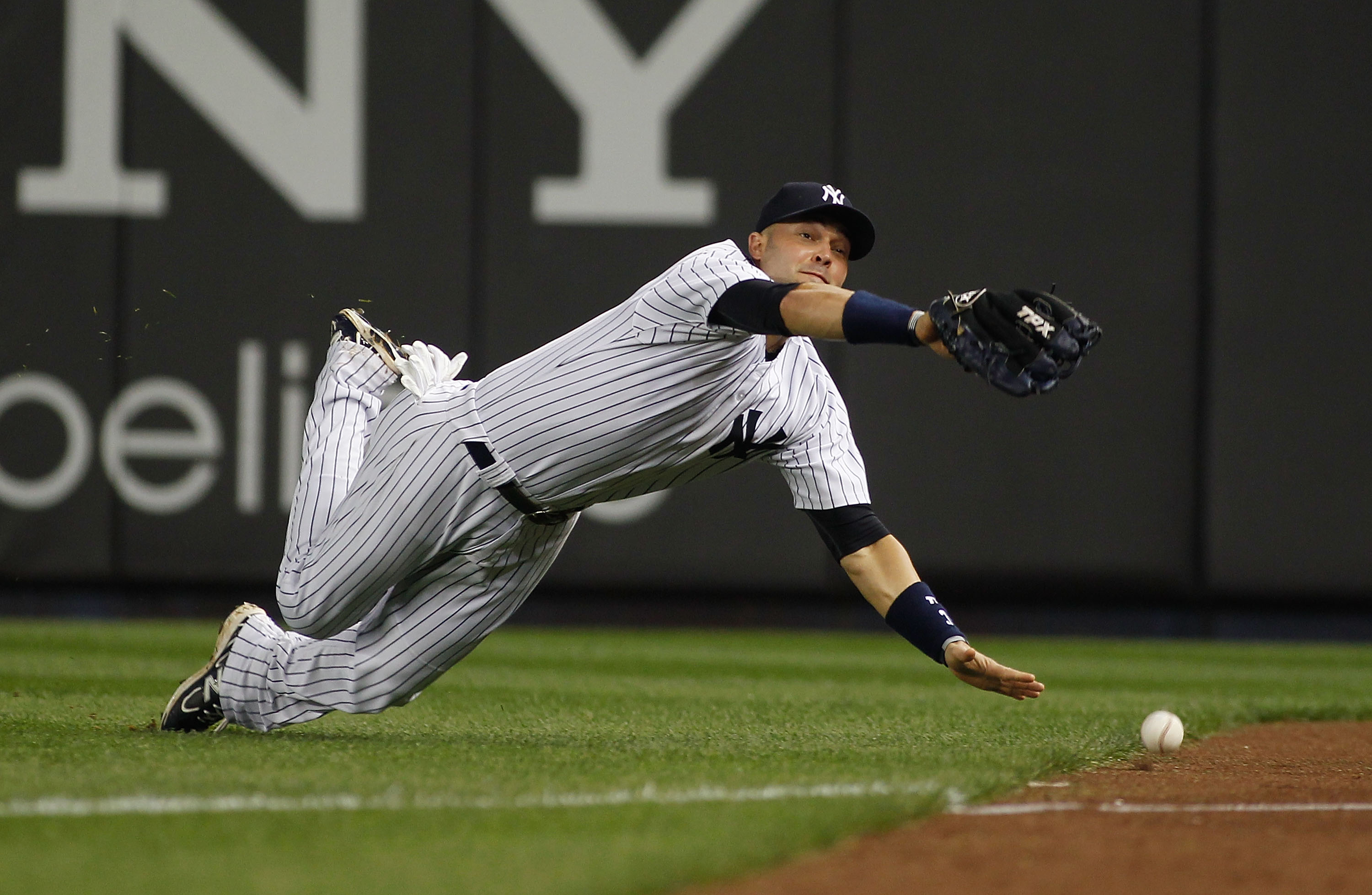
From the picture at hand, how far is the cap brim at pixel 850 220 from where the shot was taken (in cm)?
297

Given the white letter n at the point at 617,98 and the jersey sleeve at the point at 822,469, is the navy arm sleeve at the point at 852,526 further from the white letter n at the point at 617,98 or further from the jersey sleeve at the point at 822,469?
the white letter n at the point at 617,98

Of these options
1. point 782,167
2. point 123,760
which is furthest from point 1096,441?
point 123,760

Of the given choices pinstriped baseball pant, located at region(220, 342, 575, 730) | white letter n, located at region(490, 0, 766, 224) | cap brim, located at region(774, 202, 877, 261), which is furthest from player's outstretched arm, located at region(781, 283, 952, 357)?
white letter n, located at region(490, 0, 766, 224)

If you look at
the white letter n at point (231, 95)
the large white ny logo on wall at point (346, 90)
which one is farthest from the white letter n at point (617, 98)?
the white letter n at point (231, 95)

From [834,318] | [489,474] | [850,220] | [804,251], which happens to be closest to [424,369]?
[489,474]

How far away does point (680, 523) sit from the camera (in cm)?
743

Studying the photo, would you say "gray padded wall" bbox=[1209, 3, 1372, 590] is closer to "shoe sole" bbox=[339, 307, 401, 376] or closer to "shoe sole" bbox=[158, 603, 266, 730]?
"shoe sole" bbox=[339, 307, 401, 376]

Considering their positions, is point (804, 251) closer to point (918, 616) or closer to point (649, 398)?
point (649, 398)

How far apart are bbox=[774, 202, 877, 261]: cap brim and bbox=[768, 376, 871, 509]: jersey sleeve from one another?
0.32m

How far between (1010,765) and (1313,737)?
1.47 meters

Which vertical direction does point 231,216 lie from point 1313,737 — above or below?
above

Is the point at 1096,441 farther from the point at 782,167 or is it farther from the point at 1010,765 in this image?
the point at 1010,765

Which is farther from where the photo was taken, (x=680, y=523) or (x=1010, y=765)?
(x=680, y=523)

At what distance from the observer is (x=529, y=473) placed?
2.96m
